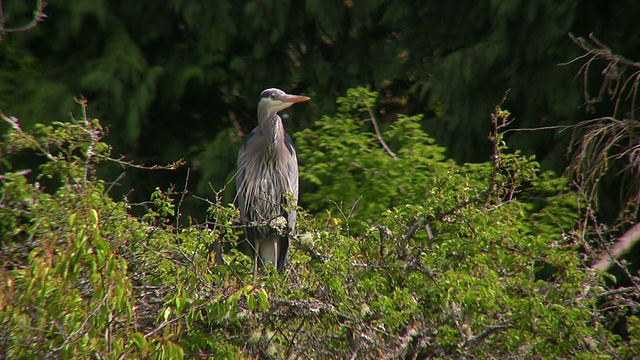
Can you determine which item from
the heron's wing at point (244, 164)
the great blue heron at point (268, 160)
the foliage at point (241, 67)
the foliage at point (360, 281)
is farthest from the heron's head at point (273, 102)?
the foliage at point (360, 281)

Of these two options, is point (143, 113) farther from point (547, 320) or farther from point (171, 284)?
point (547, 320)

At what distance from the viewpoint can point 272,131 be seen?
5.99 metres

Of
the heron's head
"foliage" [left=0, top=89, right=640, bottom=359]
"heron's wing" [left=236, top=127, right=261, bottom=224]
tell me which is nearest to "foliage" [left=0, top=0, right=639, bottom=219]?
"heron's wing" [left=236, top=127, right=261, bottom=224]

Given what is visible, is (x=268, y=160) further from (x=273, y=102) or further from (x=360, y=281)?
(x=360, y=281)

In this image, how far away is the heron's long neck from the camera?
236 inches

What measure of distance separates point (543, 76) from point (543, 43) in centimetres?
28

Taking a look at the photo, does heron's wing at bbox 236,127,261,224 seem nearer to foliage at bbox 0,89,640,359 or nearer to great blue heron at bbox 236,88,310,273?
great blue heron at bbox 236,88,310,273

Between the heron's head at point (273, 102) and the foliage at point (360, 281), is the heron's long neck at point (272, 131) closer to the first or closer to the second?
the heron's head at point (273, 102)

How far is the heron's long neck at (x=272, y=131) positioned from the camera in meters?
5.99

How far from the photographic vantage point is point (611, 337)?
11.3ft

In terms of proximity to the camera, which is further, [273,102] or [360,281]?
[273,102]

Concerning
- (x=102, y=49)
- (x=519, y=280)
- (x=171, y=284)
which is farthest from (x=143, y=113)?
(x=519, y=280)

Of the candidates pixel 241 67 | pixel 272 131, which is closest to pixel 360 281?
pixel 272 131

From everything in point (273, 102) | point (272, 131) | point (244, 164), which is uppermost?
point (273, 102)
